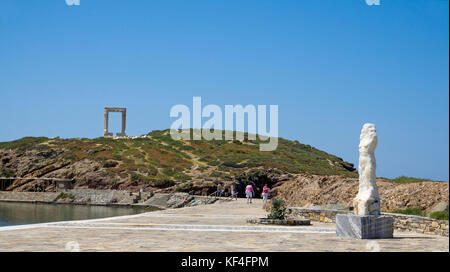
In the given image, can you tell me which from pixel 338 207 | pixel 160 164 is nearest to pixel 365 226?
pixel 338 207

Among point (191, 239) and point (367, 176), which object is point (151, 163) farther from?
point (367, 176)

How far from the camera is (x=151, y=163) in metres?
58.2

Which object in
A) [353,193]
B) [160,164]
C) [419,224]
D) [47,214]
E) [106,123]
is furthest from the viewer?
[106,123]

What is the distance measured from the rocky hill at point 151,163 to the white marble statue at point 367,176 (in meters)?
33.5

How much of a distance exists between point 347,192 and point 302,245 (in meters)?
11.3

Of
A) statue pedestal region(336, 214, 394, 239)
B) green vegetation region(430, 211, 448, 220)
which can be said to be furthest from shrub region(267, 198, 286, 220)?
green vegetation region(430, 211, 448, 220)

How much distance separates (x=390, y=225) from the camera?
1234cm

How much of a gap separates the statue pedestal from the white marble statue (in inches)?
8.1

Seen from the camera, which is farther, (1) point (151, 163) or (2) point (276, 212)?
(1) point (151, 163)

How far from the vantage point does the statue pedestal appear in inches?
470

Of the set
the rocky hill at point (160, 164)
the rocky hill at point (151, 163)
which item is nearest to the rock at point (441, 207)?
the rocky hill at point (160, 164)

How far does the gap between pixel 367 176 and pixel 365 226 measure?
1.18 metres
